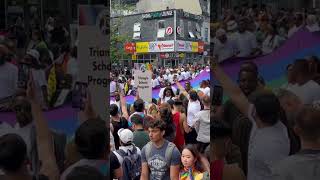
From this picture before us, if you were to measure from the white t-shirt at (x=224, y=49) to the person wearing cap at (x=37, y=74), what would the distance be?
4.20 feet

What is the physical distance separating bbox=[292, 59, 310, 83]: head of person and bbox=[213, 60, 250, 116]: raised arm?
393mm

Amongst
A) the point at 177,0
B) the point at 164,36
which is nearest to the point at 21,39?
the point at 164,36

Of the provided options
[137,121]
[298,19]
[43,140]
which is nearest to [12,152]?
[43,140]

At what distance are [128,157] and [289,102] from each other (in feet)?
7.35

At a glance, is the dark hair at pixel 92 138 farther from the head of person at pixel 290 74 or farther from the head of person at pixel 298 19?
the head of person at pixel 298 19

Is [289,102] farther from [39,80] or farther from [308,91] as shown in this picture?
[39,80]

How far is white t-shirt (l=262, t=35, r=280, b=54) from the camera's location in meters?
3.66

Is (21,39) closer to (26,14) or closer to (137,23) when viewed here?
(26,14)

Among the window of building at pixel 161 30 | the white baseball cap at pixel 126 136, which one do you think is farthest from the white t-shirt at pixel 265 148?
the window of building at pixel 161 30

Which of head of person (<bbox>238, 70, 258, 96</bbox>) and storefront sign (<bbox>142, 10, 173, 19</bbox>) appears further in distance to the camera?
storefront sign (<bbox>142, 10, 173, 19</bbox>)

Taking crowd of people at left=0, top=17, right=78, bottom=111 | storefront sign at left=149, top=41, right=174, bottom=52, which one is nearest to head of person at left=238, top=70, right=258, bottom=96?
crowd of people at left=0, top=17, right=78, bottom=111

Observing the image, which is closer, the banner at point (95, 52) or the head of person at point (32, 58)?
the head of person at point (32, 58)

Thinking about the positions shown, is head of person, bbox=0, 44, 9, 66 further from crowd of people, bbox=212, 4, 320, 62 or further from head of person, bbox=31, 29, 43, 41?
crowd of people, bbox=212, 4, 320, 62

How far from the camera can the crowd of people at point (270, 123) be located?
348 cm
